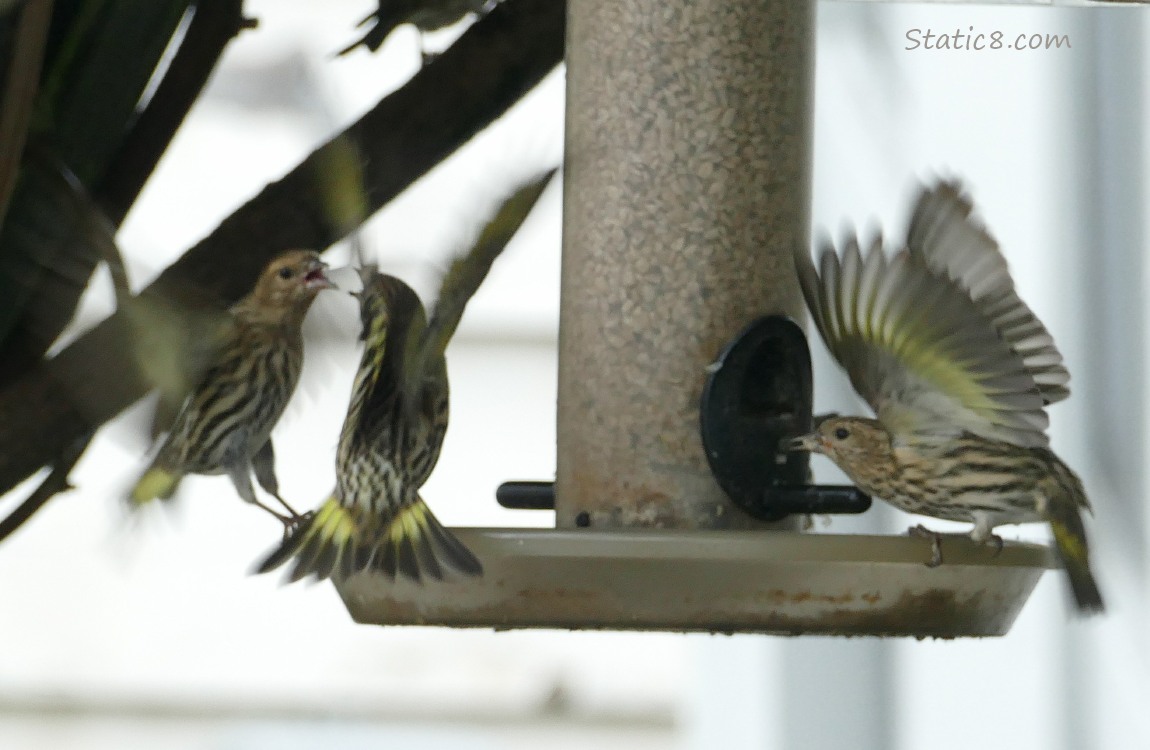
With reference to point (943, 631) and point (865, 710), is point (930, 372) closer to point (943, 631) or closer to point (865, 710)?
point (943, 631)

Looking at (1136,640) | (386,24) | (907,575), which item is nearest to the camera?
(907,575)

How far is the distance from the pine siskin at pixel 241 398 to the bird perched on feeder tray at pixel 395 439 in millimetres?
407

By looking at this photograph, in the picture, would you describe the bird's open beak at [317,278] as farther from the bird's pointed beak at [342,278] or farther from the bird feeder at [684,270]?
the bird feeder at [684,270]

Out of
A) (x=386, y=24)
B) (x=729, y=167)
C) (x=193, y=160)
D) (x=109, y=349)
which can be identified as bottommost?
(x=109, y=349)

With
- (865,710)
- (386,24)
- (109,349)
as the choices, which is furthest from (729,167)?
(865,710)

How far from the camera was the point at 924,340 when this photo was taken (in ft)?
6.88

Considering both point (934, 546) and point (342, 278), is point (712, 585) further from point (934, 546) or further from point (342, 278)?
point (342, 278)

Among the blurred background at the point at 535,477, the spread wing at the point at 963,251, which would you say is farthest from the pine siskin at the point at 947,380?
the blurred background at the point at 535,477

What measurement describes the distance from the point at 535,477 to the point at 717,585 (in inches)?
111

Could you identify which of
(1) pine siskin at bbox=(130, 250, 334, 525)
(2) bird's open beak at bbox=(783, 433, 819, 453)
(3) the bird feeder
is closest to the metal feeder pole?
(3) the bird feeder

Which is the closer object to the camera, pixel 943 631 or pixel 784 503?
pixel 943 631

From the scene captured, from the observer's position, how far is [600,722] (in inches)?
202

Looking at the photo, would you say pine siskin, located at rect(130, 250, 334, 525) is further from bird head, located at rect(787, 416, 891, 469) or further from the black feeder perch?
bird head, located at rect(787, 416, 891, 469)

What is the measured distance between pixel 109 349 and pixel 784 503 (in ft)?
2.75
